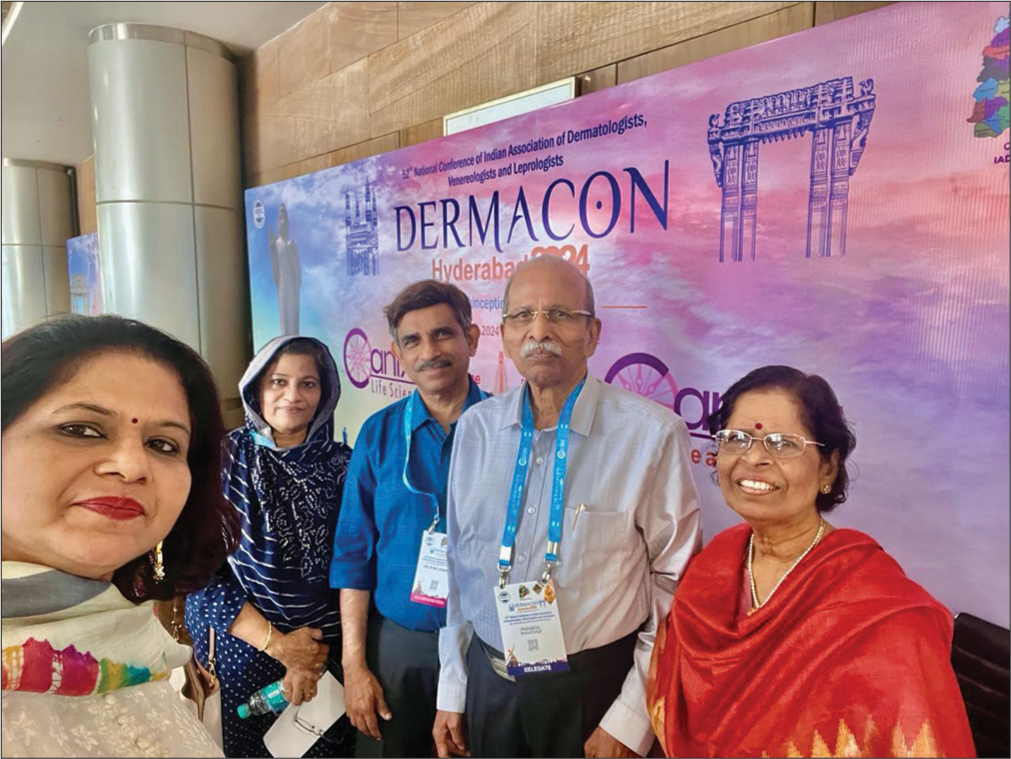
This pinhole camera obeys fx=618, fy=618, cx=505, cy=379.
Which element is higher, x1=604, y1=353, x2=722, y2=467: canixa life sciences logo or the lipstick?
x1=604, y1=353, x2=722, y2=467: canixa life sciences logo

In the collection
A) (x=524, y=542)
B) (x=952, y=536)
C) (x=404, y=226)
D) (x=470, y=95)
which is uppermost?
(x=470, y=95)

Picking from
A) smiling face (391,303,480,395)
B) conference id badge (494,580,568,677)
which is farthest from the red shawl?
smiling face (391,303,480,395)

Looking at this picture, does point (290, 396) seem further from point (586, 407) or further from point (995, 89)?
point (995, 89)

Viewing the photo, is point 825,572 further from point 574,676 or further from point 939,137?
point 939,137

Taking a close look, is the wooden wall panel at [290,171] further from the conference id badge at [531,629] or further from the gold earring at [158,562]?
the conference id badge at [531,629]

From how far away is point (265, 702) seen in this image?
1492 mm

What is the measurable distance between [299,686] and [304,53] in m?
1.51

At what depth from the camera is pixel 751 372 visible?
0.97m

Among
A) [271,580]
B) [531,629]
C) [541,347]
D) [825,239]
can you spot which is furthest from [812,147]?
[271,580]

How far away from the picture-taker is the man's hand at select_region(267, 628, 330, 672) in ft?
4.90

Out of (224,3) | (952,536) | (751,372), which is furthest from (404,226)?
(952,536)

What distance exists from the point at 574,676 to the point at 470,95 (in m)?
1.18

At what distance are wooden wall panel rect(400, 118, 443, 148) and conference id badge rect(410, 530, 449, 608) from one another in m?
0.88

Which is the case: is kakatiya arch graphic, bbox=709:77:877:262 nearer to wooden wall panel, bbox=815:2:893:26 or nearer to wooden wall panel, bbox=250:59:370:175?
wooden wall panel, bbox=815:2:893:26
